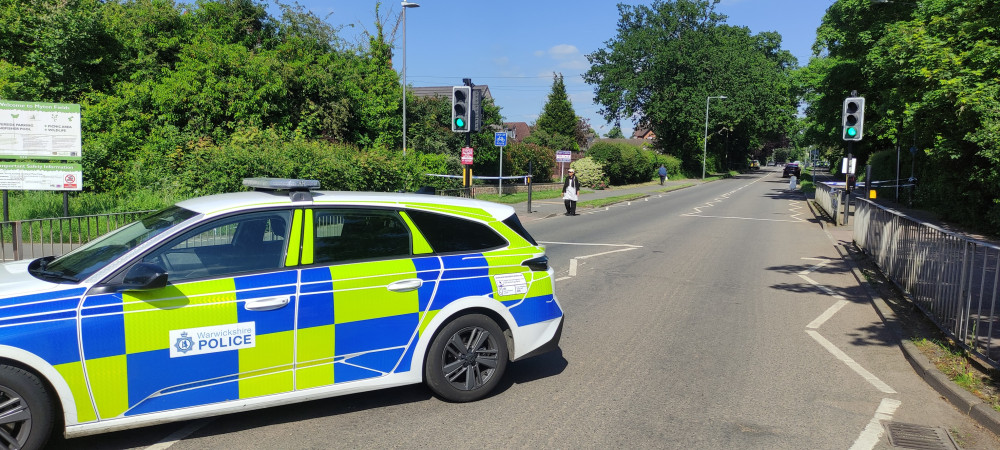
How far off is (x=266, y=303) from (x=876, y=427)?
14.1ft

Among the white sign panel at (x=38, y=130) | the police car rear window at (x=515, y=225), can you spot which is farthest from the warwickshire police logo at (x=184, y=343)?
the white sign panel at (x=38, y=130)

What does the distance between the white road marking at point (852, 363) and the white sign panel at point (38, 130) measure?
1107cm

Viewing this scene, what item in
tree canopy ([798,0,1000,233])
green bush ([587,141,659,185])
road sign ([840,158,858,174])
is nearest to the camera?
tree canopy ([798,0,1000,233])

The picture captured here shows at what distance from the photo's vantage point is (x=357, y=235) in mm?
4738

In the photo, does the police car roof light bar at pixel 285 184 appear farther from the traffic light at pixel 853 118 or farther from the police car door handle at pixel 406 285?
the traffic light at pixel 853 118

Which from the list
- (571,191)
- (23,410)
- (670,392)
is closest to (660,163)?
(571,191)

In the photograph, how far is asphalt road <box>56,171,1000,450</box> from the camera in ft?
14.6

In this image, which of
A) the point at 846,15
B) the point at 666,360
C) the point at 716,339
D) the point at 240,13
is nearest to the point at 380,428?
the point at 666,360

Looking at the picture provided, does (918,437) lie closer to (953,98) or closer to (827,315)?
(827,315)

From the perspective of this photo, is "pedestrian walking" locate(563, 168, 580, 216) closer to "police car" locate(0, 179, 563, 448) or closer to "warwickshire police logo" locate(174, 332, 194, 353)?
"police car" locate(0, 179, 563, 448)

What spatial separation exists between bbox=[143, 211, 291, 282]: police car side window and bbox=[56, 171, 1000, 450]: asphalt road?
1084mm

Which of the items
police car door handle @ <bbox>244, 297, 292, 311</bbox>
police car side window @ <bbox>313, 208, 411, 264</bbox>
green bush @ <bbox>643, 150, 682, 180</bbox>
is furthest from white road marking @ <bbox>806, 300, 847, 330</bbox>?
green bush @ <bbox>643, 150, 682, 180</bbox>

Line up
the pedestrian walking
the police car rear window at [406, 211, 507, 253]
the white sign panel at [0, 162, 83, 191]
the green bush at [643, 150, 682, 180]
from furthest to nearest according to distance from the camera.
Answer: the green bush at [643, 150, 682, 180]
the pedestrian walking
the white sign panel at [0, 162, 83, 191]
the police car rear window at [406, 211, 507, 253]

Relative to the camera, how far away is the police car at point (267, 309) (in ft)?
12.2
